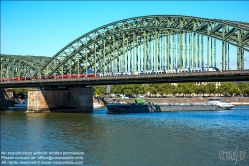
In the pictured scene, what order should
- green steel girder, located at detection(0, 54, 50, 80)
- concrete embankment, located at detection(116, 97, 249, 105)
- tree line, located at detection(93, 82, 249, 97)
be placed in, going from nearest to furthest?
1. green steel girder, located at detection(0, 54, 50, 80)
2. concrete embankment, located at detection(116, 97, 249, 105)
3. tree line, located at detection(93, 82, 249, 97)

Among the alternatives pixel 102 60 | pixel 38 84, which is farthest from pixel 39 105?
pixel 102 60

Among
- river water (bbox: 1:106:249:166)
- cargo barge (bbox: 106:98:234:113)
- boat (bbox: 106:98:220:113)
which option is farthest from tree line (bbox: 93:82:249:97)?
river water (bbox: 1:106:249:166)

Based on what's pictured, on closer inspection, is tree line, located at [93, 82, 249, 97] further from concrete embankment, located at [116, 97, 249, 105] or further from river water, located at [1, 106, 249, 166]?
river water, located at [1, 106, 249, 166]

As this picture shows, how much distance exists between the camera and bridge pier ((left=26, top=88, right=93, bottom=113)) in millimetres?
85312

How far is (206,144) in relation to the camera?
36750 mm

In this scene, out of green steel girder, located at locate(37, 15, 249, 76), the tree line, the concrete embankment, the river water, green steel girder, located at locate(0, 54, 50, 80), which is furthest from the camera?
the tree line

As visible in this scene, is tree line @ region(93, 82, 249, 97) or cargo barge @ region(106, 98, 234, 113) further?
tree line @ region(93, 82, 249, 97)

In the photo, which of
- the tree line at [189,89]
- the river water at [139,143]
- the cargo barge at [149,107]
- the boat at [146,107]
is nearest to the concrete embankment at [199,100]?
the tree line at [189,89]

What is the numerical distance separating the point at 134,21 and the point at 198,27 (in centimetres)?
1492

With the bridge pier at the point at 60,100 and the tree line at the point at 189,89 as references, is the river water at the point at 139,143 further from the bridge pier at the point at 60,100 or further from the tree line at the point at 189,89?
the tree line at the point at 189,89

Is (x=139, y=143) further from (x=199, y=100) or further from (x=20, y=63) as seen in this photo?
(x=199, y=100)

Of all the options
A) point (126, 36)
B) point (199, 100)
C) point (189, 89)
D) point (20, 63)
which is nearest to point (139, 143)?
point (126, 36)

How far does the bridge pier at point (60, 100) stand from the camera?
85312 millimetres

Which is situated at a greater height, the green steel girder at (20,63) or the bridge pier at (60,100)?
the green steel girder at (20,63)
